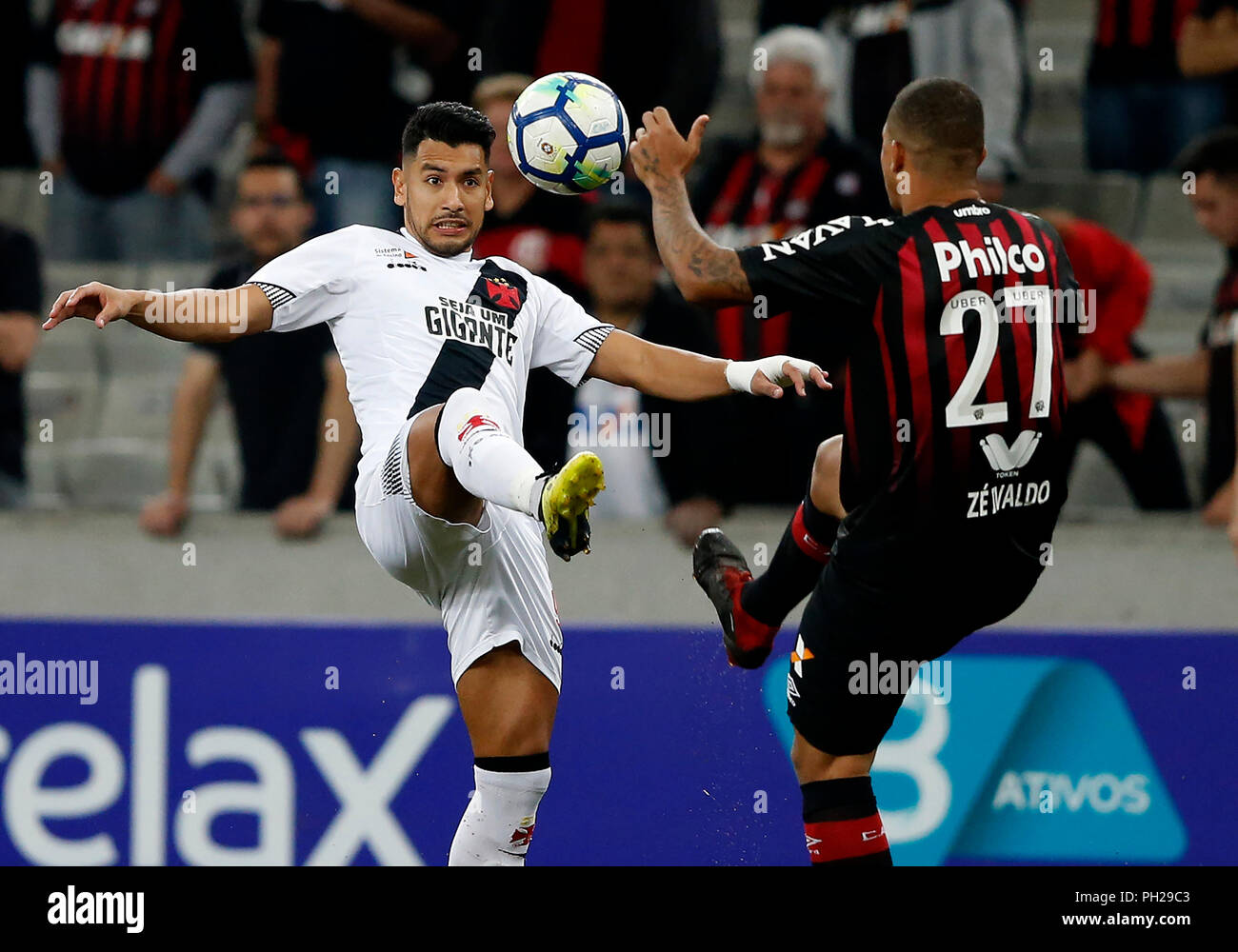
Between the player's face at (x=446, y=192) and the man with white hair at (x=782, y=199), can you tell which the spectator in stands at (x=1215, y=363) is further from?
the player's face at (x=446, y=192)

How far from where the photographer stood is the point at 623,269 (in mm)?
7902

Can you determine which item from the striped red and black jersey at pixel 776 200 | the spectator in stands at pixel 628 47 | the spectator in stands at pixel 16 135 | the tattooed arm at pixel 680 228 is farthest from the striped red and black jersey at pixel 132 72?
the tattooed arm at pixel 680 228

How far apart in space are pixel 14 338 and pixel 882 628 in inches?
190

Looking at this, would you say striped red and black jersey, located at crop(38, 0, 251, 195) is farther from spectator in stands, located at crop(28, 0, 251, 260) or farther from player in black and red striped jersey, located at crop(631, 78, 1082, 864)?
player in black and red striped jersey, located at crop(631, 78, 1082, 864)

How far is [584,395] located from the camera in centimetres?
808

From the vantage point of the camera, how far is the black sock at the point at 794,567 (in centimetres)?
587

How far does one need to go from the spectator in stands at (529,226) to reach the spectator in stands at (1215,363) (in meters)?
2.37

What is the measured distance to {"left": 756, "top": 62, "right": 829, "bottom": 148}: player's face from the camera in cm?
833

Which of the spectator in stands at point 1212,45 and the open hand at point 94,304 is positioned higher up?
the spectator in stands at point 1212,45

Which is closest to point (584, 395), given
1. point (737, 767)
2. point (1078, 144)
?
point (737, 767)

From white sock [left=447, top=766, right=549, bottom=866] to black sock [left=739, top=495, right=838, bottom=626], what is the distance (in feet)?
2.81

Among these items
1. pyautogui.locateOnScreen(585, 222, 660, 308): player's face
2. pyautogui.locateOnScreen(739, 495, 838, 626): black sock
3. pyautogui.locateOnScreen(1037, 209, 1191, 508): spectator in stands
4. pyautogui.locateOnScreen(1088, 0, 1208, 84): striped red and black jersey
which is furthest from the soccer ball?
pyautogui.locateOnScreen(1088, 0, 1208, 84): striped red and black jersey

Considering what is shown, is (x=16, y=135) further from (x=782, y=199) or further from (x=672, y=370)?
(x=672, y=370)

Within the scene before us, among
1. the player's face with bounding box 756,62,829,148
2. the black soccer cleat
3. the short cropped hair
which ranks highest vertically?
the short cropped hair
